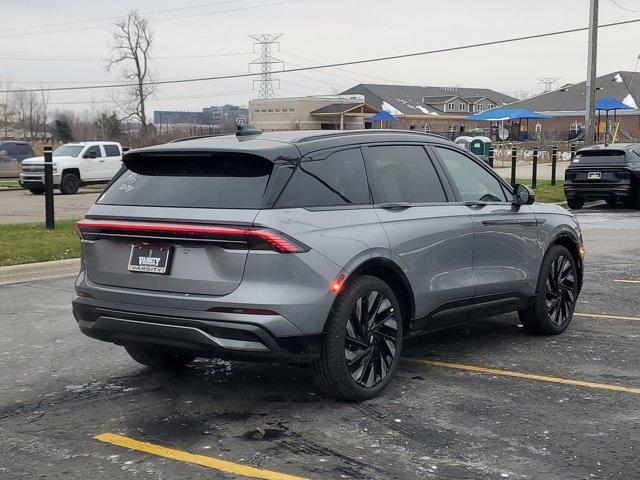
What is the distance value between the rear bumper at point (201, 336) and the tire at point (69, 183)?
2393cm

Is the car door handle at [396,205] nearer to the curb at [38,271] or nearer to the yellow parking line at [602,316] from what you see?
the yellow parking line at [602,316]

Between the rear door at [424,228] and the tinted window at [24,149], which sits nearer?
the rear door at [424,228]

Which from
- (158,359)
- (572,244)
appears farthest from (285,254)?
(572,244)

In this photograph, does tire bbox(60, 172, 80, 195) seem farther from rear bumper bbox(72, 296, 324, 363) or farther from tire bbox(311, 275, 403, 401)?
tire bbox(311, 275, 403, 401)

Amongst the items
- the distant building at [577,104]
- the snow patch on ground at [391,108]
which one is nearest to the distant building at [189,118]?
the snow patch on ground at [391,108]

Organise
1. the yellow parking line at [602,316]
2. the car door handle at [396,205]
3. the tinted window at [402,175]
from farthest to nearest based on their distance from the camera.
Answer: the yellow parking line at [602,316] < the tinted window at [402,175] < the car door handle at [396,205]

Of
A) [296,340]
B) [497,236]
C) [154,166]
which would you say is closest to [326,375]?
[296,340]

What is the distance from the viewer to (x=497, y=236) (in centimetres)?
657

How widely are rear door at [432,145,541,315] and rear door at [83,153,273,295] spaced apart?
199 cm

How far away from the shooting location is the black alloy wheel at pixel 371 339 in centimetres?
521

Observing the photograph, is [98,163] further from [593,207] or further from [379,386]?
[379,386]

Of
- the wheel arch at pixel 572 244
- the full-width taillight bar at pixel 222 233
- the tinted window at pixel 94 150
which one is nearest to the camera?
the full-width taillight bar at pixel 222 233

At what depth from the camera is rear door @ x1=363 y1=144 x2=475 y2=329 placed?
5.65 m

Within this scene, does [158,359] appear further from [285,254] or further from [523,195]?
[523,195]
